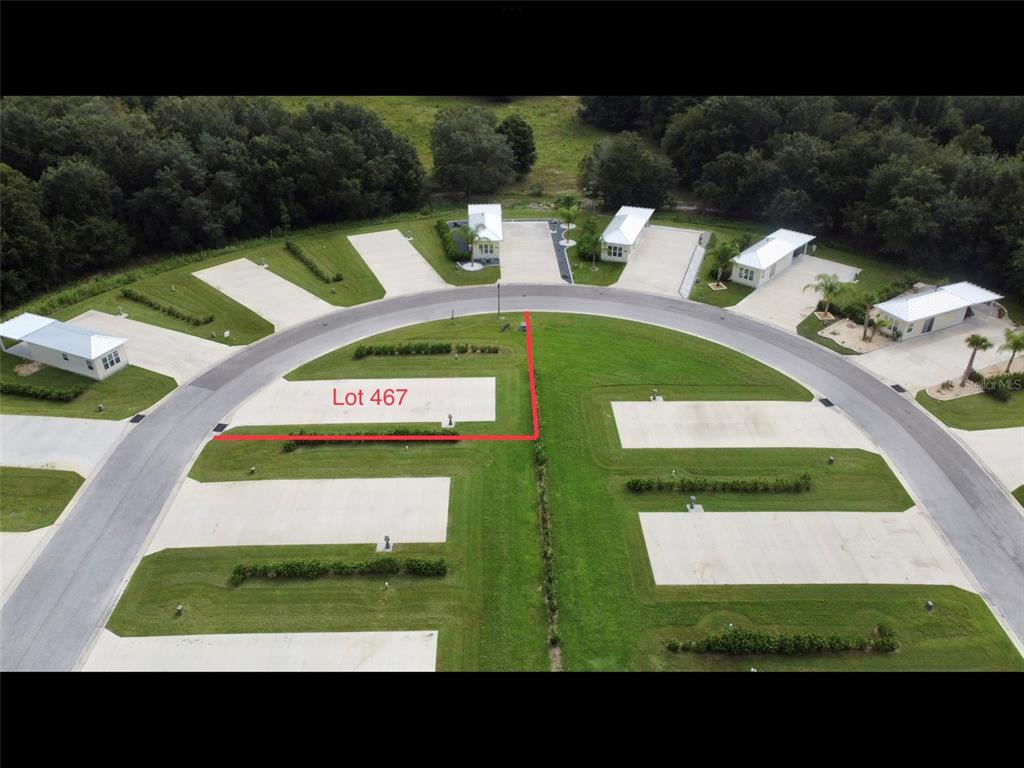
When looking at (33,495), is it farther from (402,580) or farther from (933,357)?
(933,357)

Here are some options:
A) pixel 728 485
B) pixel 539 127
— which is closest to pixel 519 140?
pixel 539 127

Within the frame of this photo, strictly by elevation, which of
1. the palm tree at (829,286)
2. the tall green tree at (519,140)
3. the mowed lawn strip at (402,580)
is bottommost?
the mowed lawn strip at (402,580)

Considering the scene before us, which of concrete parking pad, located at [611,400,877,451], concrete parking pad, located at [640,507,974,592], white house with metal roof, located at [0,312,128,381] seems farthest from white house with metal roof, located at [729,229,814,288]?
white house with metal roof, located at [0,312,128,381]

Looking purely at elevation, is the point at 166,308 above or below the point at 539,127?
below

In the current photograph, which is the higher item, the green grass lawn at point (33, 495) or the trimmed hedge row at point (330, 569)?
the green grass lawn at point (33, 495)

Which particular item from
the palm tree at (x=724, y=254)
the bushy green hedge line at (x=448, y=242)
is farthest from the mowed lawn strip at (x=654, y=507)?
the bushy green hedge line at (x=448, y=242)

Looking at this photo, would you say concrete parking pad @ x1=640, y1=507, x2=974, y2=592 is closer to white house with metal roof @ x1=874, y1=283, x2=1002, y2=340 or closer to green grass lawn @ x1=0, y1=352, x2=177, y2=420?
white house with metal roof @ x1=874, y1=283, x2=1002, y2=340

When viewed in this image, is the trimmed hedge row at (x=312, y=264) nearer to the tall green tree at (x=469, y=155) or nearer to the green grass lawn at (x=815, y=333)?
the tall green tree at (x=469, y=155)
